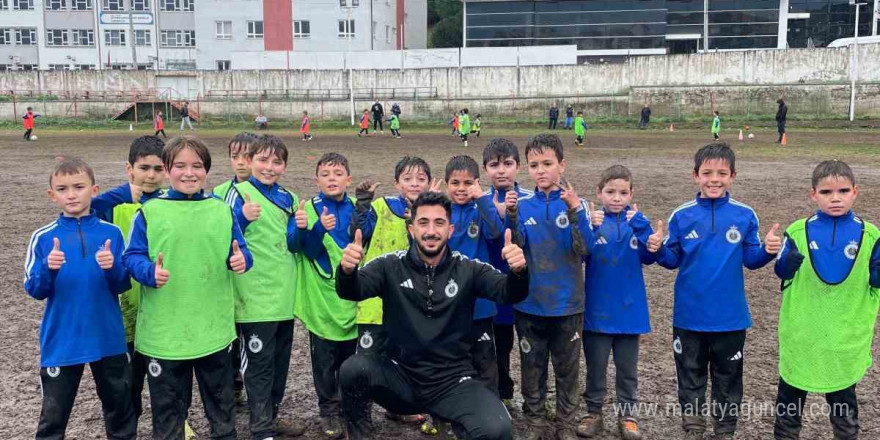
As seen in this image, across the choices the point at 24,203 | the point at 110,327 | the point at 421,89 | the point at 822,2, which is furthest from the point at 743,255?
the point at 822,2

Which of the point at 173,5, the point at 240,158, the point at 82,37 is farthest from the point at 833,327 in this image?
the point at 82,37

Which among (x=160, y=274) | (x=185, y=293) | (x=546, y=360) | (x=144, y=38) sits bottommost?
(x=546, y=360)

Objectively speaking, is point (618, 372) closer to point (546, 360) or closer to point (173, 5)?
point (546, 360)

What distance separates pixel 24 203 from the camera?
13.7m

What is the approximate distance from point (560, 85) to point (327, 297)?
43344 millimetres

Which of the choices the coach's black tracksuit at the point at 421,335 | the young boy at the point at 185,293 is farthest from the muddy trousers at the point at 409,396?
the young boy at the point at 185,293

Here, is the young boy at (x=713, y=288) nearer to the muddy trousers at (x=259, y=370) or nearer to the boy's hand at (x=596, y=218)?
the boy's hand at (x=596, y=218)

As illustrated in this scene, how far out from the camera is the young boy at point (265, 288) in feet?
14.6

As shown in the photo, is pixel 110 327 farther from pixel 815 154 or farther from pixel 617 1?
pixel 617 1

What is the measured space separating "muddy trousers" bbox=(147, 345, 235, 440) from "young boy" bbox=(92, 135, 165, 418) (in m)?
0.47

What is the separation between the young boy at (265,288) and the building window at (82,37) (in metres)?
70.4

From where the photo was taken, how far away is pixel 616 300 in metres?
4.75

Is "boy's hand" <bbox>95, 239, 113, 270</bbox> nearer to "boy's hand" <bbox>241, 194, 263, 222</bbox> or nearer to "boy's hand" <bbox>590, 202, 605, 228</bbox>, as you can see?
"boy's hand" <bbox>241, 194, 263, 222</bbox>

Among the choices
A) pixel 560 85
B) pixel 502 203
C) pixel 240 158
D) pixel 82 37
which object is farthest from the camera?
pixel 82 37
